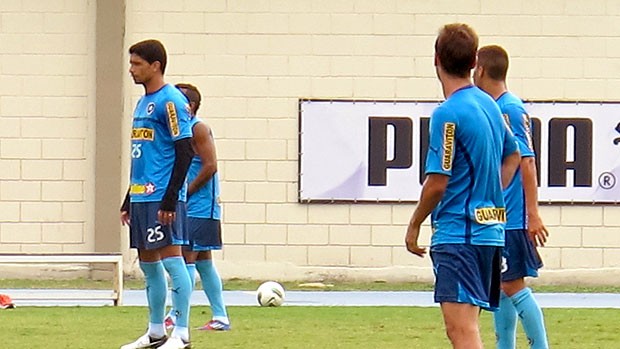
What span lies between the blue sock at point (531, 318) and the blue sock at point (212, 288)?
11.1ft

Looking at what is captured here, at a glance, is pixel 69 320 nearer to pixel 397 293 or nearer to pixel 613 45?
pixel 397 293

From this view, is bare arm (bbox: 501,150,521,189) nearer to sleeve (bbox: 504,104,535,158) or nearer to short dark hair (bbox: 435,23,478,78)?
short dark hair (bbox: 435,23,478,78)

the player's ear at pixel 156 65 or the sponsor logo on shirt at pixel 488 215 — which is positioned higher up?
the player's ear at pixel 156 65

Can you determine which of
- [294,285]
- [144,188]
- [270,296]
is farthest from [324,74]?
[144,188]

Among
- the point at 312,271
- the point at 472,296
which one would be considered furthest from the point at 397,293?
the point at 472,296

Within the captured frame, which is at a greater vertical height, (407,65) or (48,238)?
(407,65)

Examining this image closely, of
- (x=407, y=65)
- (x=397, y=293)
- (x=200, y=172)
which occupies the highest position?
(x=407, y=65)

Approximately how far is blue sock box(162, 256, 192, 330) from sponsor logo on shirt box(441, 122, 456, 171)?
3485mm

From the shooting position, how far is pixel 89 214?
17234 mm

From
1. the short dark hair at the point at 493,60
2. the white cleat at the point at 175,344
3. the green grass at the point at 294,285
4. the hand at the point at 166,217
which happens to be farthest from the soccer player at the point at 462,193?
the green grass at the point at 294,285

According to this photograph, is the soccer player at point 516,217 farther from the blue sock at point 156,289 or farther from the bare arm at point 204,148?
the bare arm at point 204,148

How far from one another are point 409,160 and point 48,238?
14.6ft

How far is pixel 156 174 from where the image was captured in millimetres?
9125

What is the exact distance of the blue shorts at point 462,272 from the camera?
6223mm
